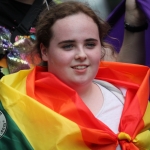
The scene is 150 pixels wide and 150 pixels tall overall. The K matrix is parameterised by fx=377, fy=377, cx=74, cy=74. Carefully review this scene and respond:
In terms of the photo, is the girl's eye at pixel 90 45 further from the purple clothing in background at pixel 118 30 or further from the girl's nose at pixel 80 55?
the purple clothing in background at pixel 118 30

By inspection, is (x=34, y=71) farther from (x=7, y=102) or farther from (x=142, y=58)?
(x=142, y=58)

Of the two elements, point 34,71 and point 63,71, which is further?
point 34,71

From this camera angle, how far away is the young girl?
4.37 feet

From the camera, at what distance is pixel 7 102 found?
1.39 meters

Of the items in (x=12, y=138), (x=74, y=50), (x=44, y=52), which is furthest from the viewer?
(x=44, y=52)

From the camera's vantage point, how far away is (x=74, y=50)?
143cm

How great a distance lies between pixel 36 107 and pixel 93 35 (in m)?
0.37

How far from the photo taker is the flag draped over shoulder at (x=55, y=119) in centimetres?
132

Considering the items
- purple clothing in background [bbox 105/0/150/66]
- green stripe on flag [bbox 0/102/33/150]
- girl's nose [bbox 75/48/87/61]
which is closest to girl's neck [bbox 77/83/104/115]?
girl's nose [bbox 75/48/87/61]

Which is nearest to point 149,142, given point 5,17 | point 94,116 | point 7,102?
point 94,116

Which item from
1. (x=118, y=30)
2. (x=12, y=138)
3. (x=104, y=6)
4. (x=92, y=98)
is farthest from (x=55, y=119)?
(x=104, y=6)

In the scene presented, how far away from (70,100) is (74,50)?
192 millimetres

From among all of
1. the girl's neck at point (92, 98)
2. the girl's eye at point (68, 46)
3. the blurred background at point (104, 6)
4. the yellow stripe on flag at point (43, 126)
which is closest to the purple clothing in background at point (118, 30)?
the blurred background at point (104, 6)

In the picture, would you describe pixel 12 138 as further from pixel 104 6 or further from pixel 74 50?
pixel 104 6
